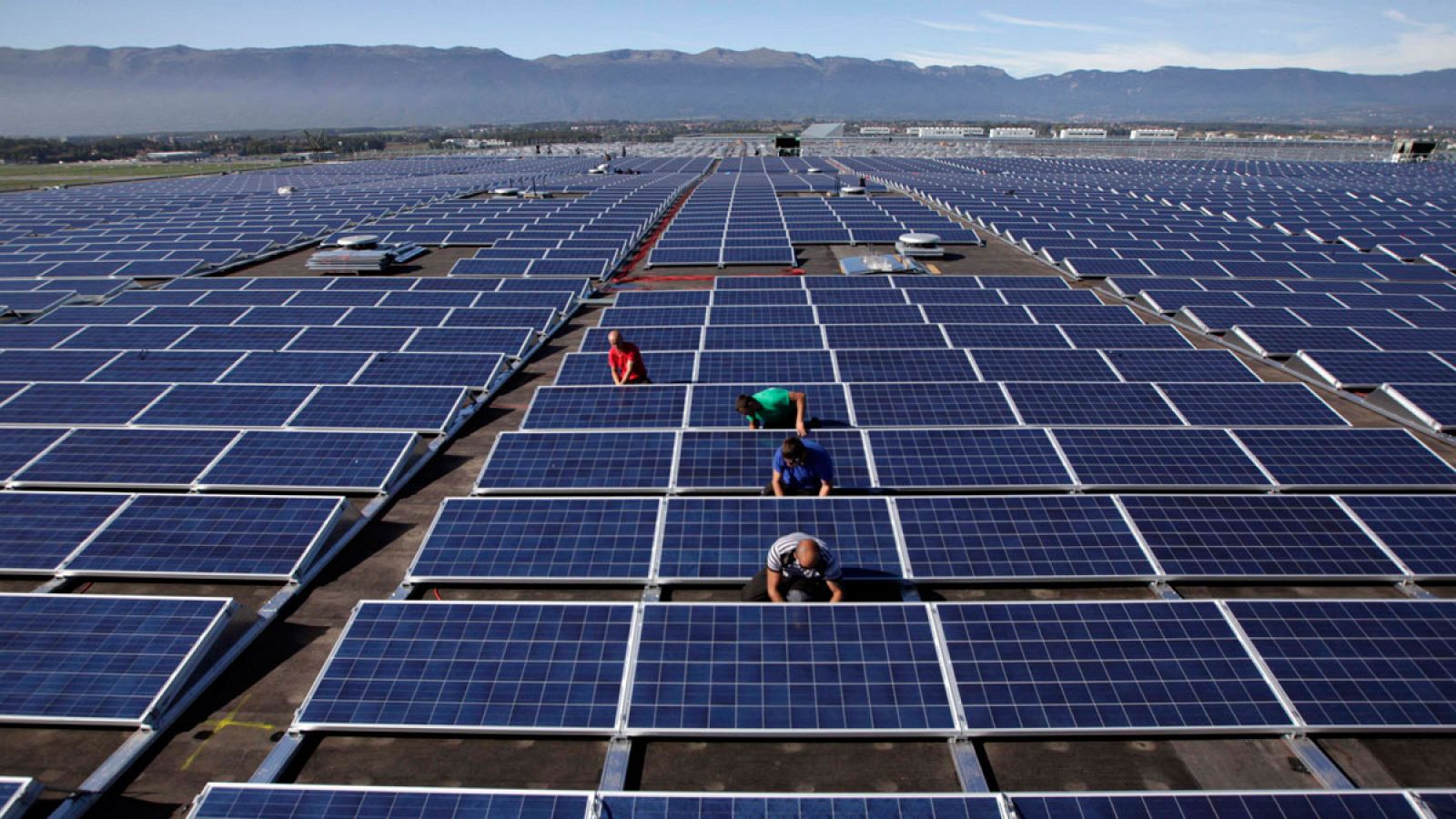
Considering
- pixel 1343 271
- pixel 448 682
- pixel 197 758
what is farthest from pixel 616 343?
pixel 1343 271

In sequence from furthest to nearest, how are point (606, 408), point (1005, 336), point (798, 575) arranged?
1. point (1005, 336)
2. point (606, 408)
3. point (798, 575)

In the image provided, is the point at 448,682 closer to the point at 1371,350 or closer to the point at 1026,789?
the point at 1026,789

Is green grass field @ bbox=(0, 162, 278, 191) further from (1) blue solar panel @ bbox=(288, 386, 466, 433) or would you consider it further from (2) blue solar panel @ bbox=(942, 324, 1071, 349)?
(2) blue solar panel @ bbox=(942, 324, 1071, 349)

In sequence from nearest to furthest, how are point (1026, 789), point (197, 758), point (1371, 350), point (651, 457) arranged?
1. point (1026, 789)
2. point (197, 758)
3. point (651, 457)
4. point (1371, 350)

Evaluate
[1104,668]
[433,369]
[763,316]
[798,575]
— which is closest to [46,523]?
[433,369]

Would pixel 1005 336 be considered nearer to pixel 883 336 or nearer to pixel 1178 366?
pixel 883 336

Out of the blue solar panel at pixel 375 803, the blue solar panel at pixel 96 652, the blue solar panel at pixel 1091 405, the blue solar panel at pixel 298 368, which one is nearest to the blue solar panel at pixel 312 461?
the blue solar panel at pixel 96 652
